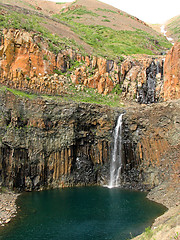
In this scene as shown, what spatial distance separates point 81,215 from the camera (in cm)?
1961

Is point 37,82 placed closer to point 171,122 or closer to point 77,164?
point 77,164

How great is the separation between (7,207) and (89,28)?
6083 centimetres

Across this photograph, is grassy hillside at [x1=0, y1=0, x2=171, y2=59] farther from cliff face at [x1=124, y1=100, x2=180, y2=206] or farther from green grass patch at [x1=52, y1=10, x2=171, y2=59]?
cliff face at [x1=124, y1=100, x2=180, y2=206]

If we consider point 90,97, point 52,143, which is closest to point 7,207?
point 52,143

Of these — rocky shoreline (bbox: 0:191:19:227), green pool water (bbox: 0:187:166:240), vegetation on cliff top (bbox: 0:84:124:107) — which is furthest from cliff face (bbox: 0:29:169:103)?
green pool water (bbox: 0:187:166:240)

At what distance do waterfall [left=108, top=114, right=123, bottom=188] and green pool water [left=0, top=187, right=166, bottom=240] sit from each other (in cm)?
237

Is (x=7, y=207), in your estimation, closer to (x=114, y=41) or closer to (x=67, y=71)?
(x=67, y=71)

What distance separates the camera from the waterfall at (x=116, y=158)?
28562 mm

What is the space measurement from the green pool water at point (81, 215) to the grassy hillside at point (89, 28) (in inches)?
1026

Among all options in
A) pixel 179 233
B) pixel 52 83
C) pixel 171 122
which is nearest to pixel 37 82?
pixel 52 83

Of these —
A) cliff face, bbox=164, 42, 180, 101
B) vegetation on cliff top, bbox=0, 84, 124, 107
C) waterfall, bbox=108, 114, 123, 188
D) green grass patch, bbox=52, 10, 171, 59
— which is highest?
green grass patch, bbox=52, 10, 171, 59

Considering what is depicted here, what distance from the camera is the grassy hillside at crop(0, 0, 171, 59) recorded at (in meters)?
42.8

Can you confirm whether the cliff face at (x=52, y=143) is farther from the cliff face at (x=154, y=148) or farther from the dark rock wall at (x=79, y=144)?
the cliff face at (x=154, y=148)

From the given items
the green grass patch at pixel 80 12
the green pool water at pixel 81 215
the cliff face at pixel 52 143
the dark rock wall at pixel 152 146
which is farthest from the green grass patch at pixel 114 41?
the green pool water at pixel 81 215
